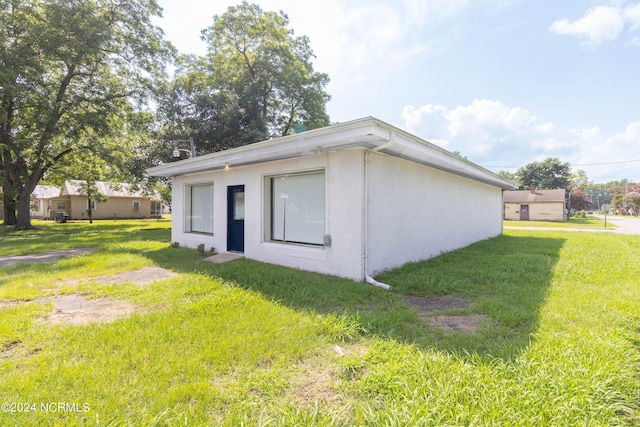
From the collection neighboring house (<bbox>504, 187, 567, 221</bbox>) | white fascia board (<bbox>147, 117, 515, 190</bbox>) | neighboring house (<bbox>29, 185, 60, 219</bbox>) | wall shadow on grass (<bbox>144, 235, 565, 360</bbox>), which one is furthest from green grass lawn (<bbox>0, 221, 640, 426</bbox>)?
neighboring house (<bbox>29, 185, 60, 219</bbox>)

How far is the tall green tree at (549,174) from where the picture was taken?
112 ft

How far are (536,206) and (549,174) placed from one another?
1133 centimetres

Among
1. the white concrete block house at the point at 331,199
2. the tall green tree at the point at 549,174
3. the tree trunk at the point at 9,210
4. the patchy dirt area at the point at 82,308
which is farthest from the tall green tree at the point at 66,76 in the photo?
the tall green tree at the point at 549,174

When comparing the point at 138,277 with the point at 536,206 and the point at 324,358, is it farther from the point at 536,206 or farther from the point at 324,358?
the point at 536,206

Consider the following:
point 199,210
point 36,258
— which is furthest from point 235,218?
point 36,258

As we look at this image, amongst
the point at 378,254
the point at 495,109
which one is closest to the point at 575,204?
the point at 495,109

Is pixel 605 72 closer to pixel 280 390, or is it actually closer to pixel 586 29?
pixel 586 29

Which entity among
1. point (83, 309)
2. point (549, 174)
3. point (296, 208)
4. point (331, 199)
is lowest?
point (83, 309)

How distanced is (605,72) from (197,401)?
44.4ft

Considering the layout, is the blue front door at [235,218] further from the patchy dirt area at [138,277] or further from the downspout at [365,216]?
the downspout at [365,216]

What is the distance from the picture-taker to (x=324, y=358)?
2.37 m

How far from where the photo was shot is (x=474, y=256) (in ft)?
21.7

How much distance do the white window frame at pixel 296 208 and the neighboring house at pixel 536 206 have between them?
2996cm

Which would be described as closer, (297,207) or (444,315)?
(444,315)
